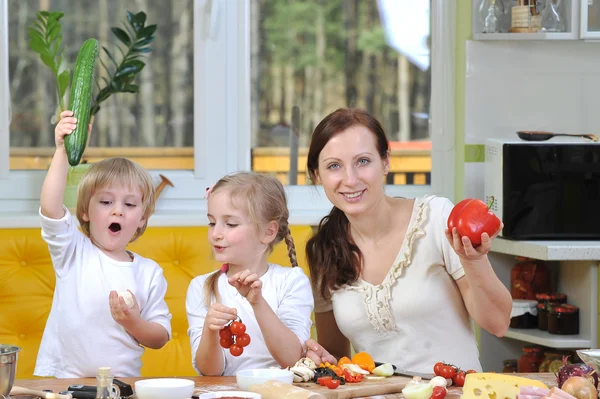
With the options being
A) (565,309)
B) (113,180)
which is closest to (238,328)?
(113,180)

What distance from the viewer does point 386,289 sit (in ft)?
7.62

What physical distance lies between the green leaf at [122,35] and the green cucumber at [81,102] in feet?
3.69

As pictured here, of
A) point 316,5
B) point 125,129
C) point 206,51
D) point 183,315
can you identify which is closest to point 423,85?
point 316,5

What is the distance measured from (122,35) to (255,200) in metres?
1.45

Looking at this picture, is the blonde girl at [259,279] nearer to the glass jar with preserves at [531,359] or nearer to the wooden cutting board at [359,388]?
the wooden cutting board at [359,388]

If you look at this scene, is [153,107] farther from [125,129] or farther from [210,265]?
[210,265]

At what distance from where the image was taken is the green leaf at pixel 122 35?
10.9 ft

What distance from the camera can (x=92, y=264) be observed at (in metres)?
2.28

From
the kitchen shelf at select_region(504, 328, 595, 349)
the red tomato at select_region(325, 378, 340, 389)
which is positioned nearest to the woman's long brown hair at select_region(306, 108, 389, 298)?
the red tomato at select_region(325, 378, 340, 389)

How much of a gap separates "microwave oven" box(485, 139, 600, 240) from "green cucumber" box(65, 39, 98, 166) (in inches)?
65.5

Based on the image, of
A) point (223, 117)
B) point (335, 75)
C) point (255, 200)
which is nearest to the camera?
point (255, 200)

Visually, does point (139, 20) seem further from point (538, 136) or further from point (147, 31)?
point (538, 136)

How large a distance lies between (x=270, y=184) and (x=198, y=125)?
4.60 feet

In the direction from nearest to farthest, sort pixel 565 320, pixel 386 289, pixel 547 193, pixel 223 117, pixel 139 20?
pixel 386 289 → pixel 565 320 → pixel 547 193 → pixel 139 20 → pixel 223 117
